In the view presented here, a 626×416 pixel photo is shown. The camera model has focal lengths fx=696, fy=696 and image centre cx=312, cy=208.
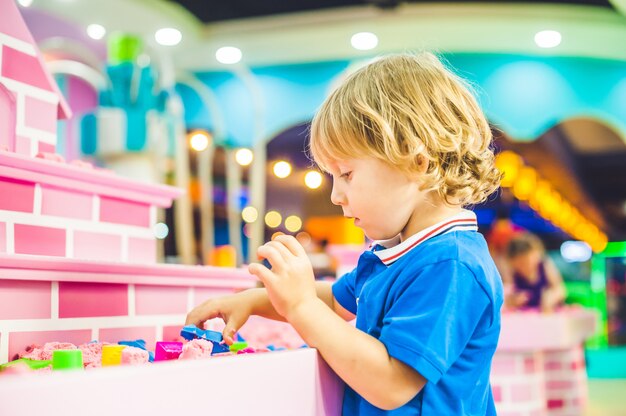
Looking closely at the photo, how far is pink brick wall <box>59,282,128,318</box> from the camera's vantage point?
3.17 ft

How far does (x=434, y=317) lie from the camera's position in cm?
74

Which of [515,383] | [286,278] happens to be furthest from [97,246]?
[515,383]

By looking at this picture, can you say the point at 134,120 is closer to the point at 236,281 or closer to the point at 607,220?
the point at 236,281

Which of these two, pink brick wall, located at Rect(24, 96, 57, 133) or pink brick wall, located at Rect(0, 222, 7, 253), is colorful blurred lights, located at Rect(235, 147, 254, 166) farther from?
pink brick wall, located at Rect(0, 222, 7, 253)

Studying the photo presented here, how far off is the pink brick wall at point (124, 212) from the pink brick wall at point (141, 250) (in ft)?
0.10

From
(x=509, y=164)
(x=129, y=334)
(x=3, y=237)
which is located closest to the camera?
(x=3, y=237)

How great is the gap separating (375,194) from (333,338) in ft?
0.63

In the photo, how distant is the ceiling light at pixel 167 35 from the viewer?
398 cm

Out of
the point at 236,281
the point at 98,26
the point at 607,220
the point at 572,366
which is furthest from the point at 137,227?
the point at 607,220

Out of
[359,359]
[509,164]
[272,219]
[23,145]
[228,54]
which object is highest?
[228,54]

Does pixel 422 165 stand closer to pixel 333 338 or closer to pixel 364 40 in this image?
pixel 333 338

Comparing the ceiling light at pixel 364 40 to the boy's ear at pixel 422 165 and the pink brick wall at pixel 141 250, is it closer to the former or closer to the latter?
the pink brick wall at pixel 141 250

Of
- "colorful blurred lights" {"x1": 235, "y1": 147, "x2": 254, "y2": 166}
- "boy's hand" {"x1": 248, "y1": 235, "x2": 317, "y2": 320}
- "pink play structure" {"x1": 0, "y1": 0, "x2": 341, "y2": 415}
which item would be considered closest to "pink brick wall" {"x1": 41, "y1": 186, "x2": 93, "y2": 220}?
"pink play structure" {"x1": 0, "y1": 0, "x2": 341, "y2": 415}

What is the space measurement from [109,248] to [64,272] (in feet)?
1.01
